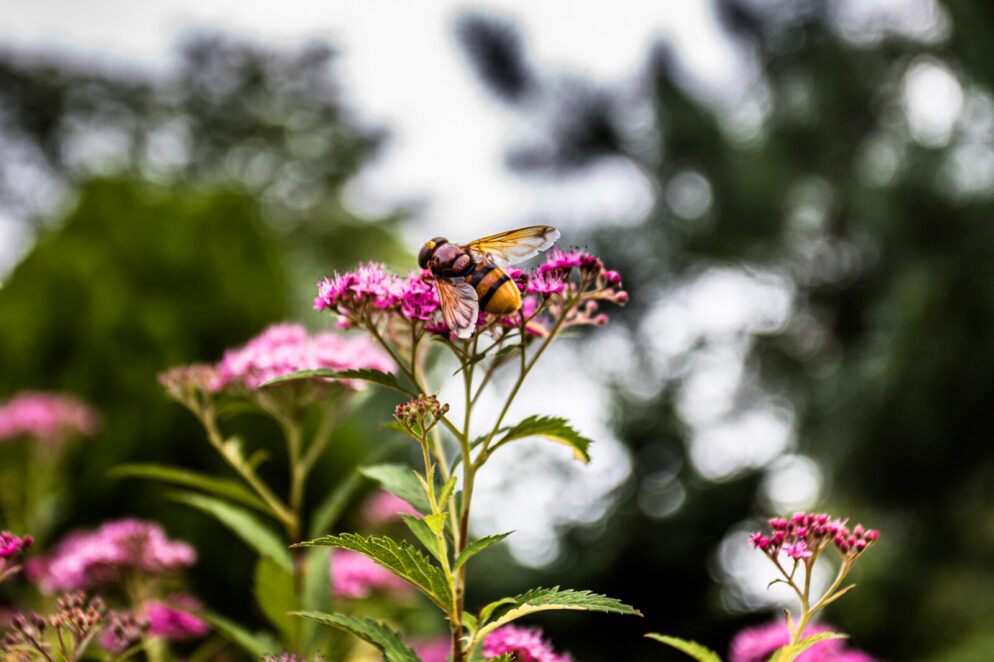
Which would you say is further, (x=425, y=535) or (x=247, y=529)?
(x=247, y=529)

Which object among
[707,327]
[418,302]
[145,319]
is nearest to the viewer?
[418,302]

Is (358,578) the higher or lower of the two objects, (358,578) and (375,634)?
the higher

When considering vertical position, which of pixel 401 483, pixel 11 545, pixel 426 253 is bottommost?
pixel 11 545

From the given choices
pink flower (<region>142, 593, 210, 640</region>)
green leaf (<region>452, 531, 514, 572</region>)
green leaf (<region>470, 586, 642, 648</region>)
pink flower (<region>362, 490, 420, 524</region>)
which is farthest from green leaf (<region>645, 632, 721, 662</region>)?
pink flower (<region>362, 490, 420, 524</region>)

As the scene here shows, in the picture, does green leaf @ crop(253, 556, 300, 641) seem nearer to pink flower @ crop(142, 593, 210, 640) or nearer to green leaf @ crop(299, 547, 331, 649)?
green leaf @ crop(299, 547, 331, 649)

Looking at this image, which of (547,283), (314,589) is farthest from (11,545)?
(547,283)

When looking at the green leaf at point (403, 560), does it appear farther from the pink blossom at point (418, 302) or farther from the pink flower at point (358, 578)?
the pink flower at point (358, 578)

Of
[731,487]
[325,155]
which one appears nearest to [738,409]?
[731,487]

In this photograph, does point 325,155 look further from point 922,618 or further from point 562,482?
point 922,618

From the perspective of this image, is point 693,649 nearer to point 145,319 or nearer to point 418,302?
point 418,302

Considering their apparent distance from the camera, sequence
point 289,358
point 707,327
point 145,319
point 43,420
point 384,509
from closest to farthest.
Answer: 1. point 289,358
2. point 43,420
3. point 384,509
4. point 145,319
5. point 707,327
